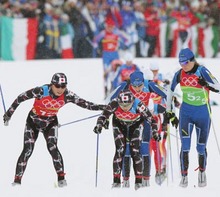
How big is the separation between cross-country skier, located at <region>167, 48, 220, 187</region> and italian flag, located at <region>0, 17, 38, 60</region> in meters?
11.1

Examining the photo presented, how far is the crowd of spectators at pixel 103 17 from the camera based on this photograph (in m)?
22.8

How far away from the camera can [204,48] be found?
25.0 meters

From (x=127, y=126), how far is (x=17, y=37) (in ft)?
37.2

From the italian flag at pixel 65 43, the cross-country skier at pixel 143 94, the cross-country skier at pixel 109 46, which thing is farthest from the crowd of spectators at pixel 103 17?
the cross-country skier at pixel 143 94

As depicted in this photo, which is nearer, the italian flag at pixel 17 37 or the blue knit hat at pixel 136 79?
the blue knit hat at pixel 136 79

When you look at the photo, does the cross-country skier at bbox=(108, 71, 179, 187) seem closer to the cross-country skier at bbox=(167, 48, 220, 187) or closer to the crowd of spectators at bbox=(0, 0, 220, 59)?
the cross-country skier at bbox=(167, 48, 220, 187)

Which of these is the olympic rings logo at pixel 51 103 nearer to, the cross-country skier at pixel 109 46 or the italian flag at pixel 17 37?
the cross-country skier at pixel 109 46

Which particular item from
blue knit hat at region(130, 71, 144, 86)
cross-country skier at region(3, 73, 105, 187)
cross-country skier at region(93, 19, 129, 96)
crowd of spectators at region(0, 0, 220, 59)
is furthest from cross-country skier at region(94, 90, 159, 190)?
crowd of spectators at region(0, 0, 220, 59)

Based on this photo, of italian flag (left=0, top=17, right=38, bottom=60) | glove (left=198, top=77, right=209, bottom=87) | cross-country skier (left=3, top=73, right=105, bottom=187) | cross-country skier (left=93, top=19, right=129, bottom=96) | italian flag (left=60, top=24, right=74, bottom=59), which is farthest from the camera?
italian flag (left=60, top=24, right=74, bottom=59)

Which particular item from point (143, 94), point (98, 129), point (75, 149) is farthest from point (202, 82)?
point (75, 149)

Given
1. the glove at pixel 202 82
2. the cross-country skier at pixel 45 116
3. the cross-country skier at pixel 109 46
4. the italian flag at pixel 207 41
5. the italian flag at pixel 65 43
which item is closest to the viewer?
the cross-country skier at pixel 45 116

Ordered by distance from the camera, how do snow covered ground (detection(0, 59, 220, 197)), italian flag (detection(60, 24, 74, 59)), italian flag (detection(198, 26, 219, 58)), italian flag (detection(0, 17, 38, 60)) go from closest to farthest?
snow covered ground (detection(0, 59, 220, 197)) < italian flag (detection(0, 17, 38, 60)) < italian flag (detection(60, 24, 74, 59)) < italian flag (detection(198, 26, 219, 58))

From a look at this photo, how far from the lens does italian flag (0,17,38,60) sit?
22438 millimetres

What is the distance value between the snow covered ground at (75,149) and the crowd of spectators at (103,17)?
0.59 metres
